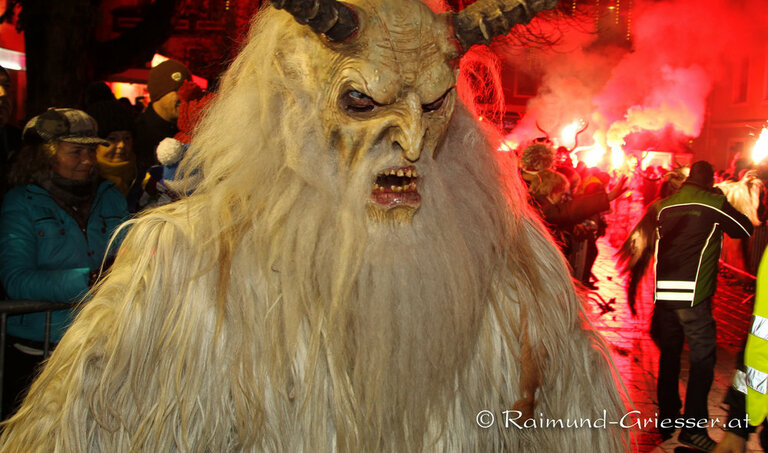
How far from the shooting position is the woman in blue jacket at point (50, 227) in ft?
10.7

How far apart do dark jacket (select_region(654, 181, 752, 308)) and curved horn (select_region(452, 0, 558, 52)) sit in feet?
12.6

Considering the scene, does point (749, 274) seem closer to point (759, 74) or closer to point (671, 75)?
point (759, 74)

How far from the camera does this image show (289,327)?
1864 millimetres

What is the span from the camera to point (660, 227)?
5410mm

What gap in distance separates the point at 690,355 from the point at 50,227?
4506 millimetres

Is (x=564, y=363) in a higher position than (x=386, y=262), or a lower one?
lower

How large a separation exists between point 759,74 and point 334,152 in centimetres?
1528

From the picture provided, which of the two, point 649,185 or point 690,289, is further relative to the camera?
point 649,185

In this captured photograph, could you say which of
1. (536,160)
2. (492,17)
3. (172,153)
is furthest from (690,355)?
(536,160)

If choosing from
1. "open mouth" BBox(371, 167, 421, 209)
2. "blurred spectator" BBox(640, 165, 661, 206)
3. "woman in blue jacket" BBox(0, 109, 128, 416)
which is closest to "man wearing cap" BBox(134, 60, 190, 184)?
"woman in blue jacket" BBox(0, 109, 128, 416)

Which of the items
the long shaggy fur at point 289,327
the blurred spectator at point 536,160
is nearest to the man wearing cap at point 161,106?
the long shaggy fur at point 289,327

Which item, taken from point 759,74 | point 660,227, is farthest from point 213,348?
point 759,74

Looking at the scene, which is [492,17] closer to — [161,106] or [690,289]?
[161,106]

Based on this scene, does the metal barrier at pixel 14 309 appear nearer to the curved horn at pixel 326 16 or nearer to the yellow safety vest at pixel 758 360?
the curved horn at pixel 326 16
